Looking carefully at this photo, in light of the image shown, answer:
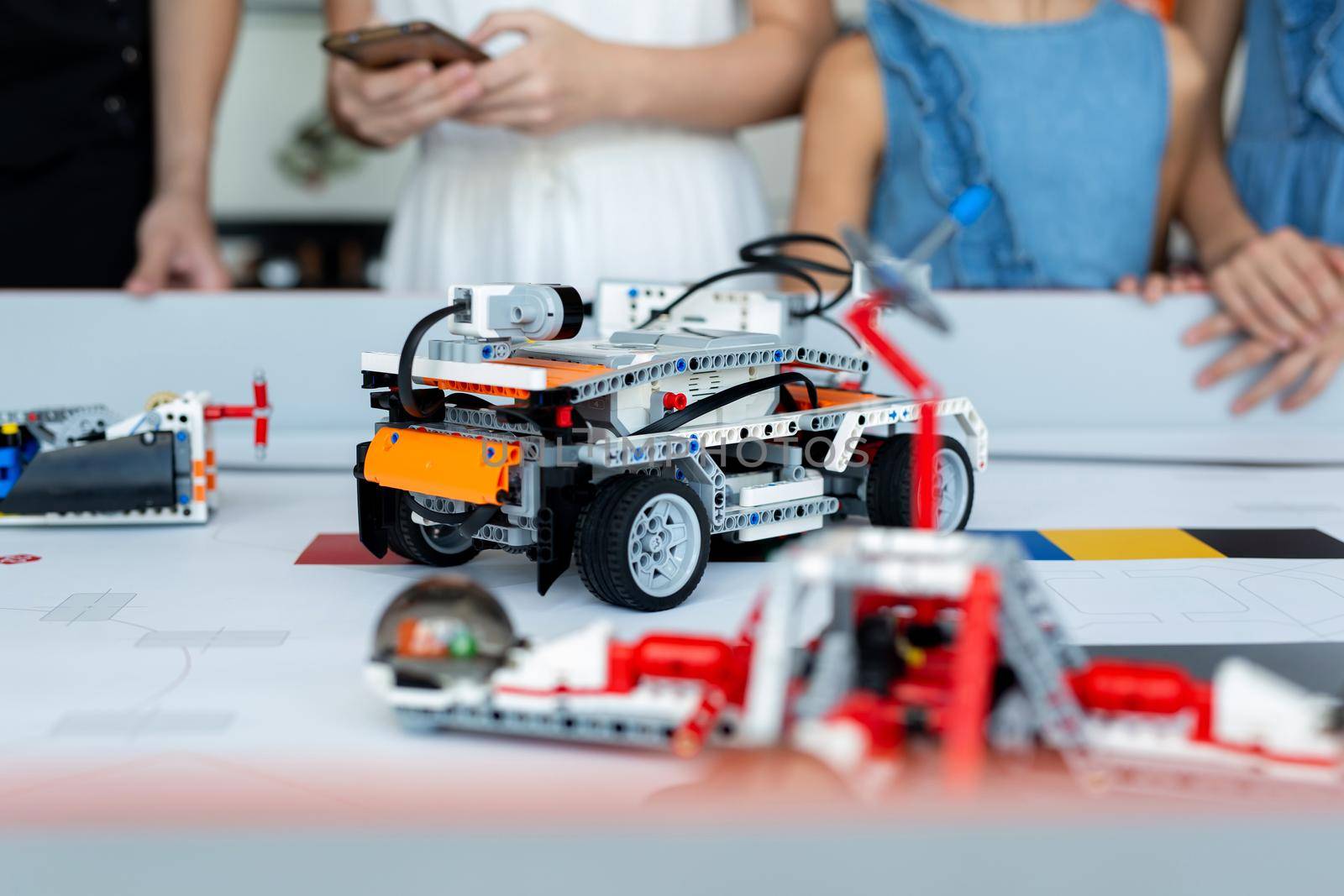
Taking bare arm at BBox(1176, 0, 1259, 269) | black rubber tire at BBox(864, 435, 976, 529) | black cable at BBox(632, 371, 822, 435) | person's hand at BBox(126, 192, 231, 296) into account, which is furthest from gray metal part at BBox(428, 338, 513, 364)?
bare arm at BBox(1176, 0, 1259, 269)

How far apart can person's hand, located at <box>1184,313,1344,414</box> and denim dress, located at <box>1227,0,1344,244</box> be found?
7.8 inches

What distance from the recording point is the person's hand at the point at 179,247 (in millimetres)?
1585

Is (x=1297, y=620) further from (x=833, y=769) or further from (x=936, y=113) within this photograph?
(x=936, y=113)

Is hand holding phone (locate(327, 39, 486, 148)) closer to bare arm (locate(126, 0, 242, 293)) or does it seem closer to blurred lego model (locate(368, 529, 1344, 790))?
bare arm (locate(126, 0, 242, 293))

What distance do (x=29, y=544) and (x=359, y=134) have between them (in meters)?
0.73

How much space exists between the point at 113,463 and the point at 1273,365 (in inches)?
51.1

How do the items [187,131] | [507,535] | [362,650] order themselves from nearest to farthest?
[362,650] → [507,535] → [187,131]

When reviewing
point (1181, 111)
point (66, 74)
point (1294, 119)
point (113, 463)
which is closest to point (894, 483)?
point (113, 463)

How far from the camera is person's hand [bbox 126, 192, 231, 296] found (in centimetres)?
158

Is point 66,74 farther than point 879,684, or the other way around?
point 66,74

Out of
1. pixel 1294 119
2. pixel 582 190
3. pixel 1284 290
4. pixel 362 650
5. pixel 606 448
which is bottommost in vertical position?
pixel 362 650

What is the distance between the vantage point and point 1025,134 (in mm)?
1599

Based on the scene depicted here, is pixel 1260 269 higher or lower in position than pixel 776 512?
higher

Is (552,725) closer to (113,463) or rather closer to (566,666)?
(566,666)
